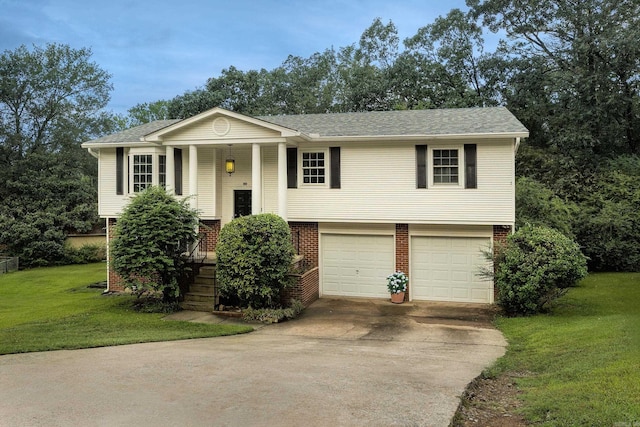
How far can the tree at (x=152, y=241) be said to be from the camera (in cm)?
1294

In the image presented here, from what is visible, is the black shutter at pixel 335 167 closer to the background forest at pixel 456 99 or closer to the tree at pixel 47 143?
the background forest at pixel 456 99

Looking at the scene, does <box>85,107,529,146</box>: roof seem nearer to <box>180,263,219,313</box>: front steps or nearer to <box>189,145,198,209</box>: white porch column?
<box>189,145,198,209</box>: white porch column

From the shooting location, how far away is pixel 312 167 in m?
15.6

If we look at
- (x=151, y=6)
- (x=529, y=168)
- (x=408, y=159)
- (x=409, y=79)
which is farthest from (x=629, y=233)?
(x=151, y=6)

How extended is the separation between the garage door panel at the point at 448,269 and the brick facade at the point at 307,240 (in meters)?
3.10

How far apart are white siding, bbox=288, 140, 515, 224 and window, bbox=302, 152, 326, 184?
27 cm

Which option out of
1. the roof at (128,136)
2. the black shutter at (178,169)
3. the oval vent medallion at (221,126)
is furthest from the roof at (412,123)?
the roof at (128,136)

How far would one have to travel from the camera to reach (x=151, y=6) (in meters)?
25.0

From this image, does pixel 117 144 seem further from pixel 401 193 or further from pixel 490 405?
pixel 490 405

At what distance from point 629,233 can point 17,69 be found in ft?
115

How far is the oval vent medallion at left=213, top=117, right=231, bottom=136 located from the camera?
14.9 metres

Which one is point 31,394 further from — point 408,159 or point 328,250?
point 408,159

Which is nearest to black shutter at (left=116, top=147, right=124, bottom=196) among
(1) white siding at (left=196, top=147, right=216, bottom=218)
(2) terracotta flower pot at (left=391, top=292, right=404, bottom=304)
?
(1) white siding at (left=196, top=147, right=216, bottom=218)

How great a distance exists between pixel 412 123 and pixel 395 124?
548 mm
